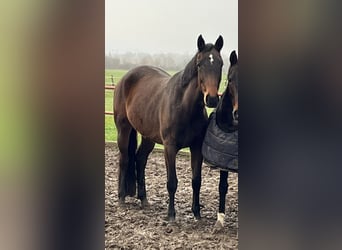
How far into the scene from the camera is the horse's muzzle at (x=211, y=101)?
4.27 ft

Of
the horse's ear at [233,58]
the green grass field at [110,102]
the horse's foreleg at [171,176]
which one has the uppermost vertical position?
the horse's ear at [233,58]

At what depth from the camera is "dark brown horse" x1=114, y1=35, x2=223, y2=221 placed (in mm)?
1306

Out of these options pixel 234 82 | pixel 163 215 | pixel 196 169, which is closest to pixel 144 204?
pixel 163 215

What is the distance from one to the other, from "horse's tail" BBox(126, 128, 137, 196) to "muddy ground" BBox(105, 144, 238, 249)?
30mm

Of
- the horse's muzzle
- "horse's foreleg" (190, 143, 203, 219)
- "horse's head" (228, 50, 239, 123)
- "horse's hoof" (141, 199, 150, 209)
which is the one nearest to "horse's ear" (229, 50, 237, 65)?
"horse's head" (228, 50, 239, 123)

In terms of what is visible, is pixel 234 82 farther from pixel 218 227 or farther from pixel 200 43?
pixel 218 227

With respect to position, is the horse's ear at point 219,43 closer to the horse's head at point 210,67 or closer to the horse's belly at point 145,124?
the horse's head at point 210,67

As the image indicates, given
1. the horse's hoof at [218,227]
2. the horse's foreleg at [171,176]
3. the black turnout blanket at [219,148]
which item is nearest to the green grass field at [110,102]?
the horse's foreleg at [171,176]

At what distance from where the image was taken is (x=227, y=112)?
1289 mm

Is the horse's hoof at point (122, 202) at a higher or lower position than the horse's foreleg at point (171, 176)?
lower
